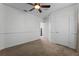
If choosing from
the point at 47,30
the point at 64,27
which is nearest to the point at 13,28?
the point at 47,30

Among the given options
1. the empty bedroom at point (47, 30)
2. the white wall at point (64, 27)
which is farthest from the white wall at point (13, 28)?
the white wall at point (64, 27)

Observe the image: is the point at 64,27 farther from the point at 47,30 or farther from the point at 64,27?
the point at 47,30

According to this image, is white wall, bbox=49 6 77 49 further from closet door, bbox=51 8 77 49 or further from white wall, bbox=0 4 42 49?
white wall, bbox=0 4 42 49

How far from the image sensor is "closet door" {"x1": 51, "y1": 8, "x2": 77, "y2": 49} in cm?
216

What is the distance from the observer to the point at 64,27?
2.34 metres

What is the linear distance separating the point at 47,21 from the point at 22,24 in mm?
750

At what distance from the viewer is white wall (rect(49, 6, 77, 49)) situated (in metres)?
2.16

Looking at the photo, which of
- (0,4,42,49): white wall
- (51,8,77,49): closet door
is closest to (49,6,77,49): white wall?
(51,8,77,49): closet door

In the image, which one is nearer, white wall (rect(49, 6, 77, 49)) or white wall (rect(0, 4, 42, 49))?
white wall (rect(49, 6, 77, 49))

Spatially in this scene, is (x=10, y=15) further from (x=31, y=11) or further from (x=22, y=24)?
(x=31, y=11)

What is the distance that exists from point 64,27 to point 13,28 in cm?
127

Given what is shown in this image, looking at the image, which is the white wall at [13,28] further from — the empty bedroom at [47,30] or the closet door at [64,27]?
the closet door at [64,27]

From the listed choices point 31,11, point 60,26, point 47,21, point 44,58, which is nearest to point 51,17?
point 47,21

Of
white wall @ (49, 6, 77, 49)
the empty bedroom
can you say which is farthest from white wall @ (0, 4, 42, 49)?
white wall @ (49, 6, 77, 49)
